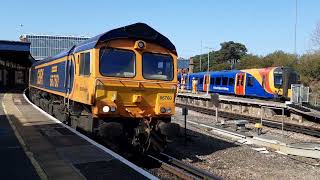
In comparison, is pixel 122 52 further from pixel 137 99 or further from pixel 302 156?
pixel 302 156

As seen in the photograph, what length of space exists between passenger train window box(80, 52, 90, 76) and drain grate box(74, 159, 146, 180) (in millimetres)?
3547

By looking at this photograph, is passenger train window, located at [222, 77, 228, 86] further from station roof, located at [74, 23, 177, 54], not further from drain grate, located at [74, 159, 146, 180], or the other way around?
drain grate, located at [74, 159, 146, 180]

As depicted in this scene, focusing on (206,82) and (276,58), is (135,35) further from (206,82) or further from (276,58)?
(276,58)

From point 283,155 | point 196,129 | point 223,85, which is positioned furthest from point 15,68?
point 283,155

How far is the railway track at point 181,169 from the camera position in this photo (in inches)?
415

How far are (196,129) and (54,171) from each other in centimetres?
1251

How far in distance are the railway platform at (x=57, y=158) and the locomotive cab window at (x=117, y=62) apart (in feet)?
6.16

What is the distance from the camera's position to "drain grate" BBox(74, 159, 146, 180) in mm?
8312

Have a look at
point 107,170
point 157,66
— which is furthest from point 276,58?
point 107,170

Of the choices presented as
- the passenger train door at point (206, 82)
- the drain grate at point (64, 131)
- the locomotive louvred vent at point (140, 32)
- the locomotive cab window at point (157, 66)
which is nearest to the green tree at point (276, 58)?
the passenger train door at point (206, 82)

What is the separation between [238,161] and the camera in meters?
13.7

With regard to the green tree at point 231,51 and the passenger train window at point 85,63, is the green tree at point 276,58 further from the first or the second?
the passenger train window at point 85,63

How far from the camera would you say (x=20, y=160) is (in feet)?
31.1

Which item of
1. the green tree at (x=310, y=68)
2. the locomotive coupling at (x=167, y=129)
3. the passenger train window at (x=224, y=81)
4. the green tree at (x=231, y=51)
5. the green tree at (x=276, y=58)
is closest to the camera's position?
the locomotive coupling at (x=167, y=129)
